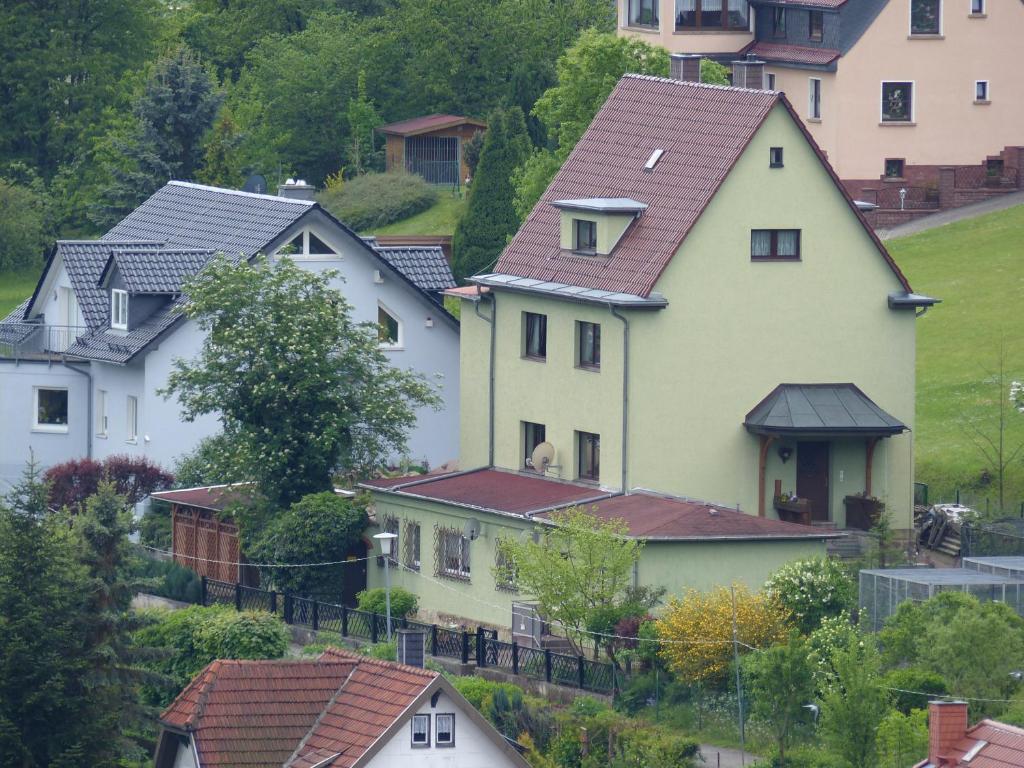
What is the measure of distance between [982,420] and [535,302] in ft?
40.1

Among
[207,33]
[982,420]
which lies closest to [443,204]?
[207,33]

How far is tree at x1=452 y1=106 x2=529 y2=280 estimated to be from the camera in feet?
301

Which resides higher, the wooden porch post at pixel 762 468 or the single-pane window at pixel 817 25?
the single-pane window at pixel 817 25

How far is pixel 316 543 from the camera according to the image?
64.8 m

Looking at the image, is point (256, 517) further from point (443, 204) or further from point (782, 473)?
point (443, 204)

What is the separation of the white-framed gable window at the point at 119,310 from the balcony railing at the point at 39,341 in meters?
1.55

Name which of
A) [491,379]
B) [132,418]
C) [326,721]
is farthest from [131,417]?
[326,721]

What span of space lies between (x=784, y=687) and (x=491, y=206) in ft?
140

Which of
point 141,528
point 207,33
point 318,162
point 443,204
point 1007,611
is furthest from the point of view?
point 207,33

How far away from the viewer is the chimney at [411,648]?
5572cm

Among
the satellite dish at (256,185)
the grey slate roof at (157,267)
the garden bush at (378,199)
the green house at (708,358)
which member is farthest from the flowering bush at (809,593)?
the garden bush at (378,199)

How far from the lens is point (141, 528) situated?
6931 centimetres

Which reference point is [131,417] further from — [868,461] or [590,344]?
[868,461]

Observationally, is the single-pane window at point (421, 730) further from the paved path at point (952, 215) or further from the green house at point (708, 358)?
the paved path at point (952, 215)
